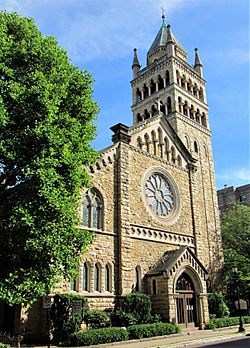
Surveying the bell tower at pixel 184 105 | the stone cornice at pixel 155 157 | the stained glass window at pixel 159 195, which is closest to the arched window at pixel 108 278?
the stained glass window at pixel 159 195

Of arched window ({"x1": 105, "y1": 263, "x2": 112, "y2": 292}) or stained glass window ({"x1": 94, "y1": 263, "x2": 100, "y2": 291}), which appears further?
arched window ({"x1": 105, "y1": 263, "x2": 112, "y2": 292})

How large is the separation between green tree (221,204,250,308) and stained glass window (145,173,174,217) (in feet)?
33.4

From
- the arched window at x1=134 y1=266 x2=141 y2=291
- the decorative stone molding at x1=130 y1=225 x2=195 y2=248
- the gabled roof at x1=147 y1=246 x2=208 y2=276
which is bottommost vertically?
the arched window at x1=134 y1=266 x2=141 y2=291

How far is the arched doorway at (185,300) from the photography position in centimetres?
2306

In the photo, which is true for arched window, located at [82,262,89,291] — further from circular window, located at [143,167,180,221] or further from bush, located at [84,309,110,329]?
circular window, located at [143,167,180,221]

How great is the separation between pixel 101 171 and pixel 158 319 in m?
10.2

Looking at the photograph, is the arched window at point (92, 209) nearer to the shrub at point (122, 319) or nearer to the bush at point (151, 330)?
the shrub at point (122, 319)

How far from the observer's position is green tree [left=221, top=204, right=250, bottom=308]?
32.2 m

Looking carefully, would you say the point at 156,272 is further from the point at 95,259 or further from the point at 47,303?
the point at 47,303

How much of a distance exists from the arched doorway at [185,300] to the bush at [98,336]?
6281 millimetres

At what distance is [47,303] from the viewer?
13.7m

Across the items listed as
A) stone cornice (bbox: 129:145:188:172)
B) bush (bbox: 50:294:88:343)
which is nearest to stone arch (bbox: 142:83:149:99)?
stone cornice (bbox: 129:145:188:172)

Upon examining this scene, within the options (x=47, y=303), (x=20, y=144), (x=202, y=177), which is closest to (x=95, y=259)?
(x=47, y=303)

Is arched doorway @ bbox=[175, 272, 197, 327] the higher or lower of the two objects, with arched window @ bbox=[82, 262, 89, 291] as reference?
lower
